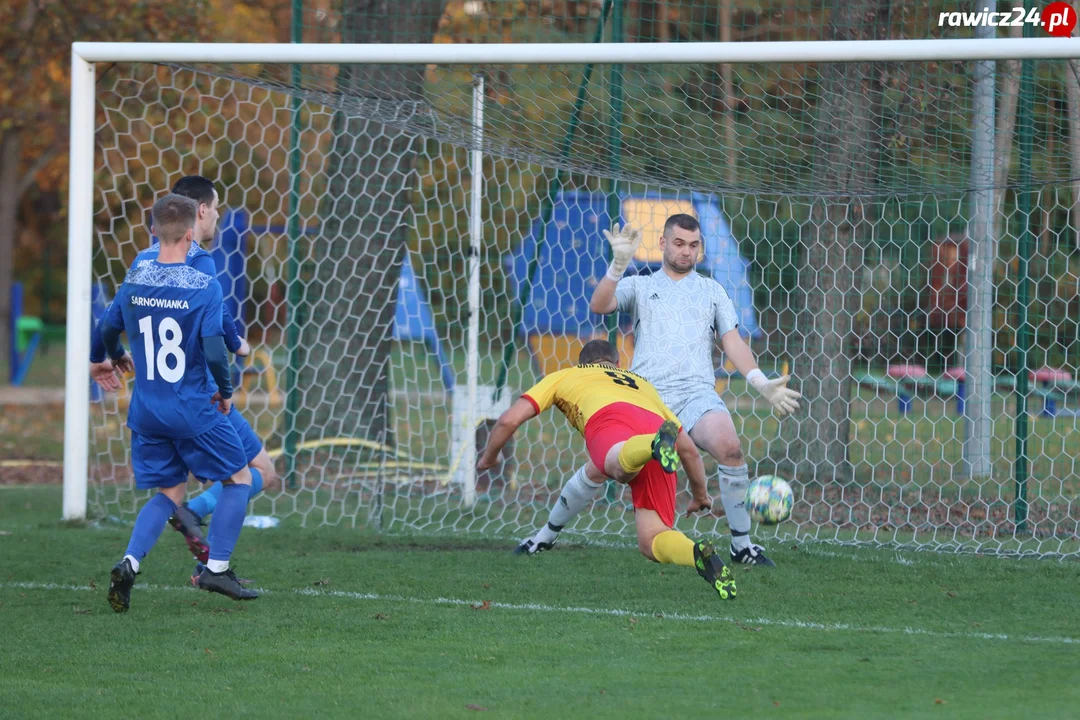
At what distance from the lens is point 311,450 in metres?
9.45

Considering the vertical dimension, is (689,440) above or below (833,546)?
above

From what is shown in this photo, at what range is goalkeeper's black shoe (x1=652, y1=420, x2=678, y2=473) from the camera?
503 centimetres

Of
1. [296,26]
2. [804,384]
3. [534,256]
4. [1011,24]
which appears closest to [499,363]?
[534,256]

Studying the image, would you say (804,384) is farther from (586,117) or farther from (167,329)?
(167,329)

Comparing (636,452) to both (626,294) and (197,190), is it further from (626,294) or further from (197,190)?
(197,190)

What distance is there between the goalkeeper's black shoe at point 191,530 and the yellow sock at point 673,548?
6.36ft

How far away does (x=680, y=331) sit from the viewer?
626 centimetres

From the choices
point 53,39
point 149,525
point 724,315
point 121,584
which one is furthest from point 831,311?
point 53,39

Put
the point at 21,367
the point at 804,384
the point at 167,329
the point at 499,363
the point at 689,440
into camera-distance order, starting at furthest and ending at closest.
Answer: the point at 21,367 < the point at 499,363 < the point at 804,384 < the point at 689,440 < the point at 167,329

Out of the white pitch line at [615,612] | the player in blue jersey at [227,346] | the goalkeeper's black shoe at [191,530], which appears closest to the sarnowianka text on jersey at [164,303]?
the player in blue jersey at [227,346]

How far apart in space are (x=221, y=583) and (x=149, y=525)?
0.40 meters

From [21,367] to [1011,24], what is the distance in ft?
55.5

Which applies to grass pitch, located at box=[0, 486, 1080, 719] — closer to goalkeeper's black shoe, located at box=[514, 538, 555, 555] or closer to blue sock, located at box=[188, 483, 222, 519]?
goalkeeper's black shoe, located at box=[514, 538, 555, 555]

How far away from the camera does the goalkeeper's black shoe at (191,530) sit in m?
5.35
